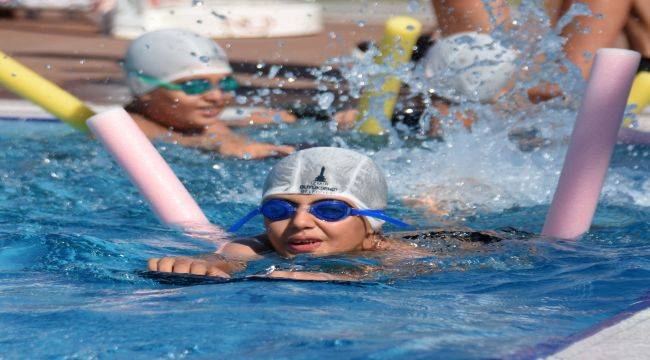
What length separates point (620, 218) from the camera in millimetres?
5336

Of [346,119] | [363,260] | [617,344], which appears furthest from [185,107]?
[617,344]

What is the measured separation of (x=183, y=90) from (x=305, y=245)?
304 centimetres

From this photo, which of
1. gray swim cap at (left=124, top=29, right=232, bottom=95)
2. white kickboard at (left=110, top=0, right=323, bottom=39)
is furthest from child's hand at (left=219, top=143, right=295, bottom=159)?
white kickboard at (left=110, top=0, right=323, bottom=39)

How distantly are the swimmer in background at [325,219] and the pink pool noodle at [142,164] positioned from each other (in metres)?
0.27

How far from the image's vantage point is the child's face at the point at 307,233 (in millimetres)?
4188

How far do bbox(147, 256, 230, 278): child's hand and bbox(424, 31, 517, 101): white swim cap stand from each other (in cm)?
305

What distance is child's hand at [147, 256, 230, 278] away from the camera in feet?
12.8

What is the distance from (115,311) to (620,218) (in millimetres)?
2801

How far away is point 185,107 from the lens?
713 centimetres

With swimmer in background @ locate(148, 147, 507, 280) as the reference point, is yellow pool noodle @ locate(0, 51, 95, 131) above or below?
above

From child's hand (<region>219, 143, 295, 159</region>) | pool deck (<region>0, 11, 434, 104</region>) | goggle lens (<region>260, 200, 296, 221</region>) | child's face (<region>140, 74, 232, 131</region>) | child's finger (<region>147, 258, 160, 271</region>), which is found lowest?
child's finger (<region>147, 258, 160, 271</region>)

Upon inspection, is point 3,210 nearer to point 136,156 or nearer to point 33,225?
point 33,225

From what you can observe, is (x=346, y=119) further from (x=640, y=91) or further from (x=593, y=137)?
(x=593, y=137)

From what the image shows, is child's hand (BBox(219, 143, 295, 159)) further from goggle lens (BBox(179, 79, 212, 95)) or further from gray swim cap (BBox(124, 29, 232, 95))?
gray swim cap (BBox(124, 29, 232, 95))
